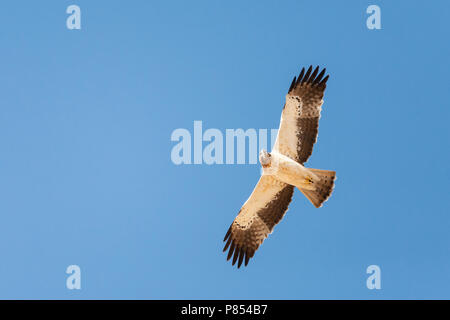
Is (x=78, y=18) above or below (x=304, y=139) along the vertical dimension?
above

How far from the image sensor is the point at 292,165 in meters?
10.8

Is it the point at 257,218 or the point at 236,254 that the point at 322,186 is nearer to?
the point at 257,218

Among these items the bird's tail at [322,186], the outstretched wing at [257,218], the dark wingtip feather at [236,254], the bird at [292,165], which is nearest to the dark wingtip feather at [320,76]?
the bird at [292,165]

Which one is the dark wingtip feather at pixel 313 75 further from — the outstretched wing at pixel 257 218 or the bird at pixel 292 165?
the outstretched wing at pixel 257 218

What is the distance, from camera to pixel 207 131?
13406 mm

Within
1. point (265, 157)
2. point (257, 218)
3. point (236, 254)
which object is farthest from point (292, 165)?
point (236, 254)

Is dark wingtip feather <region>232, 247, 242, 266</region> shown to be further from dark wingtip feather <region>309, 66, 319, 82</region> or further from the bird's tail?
dark wingtip feather <region>309, 66, 319, 82</region>

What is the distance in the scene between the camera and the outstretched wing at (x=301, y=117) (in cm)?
1107

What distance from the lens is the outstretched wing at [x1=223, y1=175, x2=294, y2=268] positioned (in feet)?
37.4
